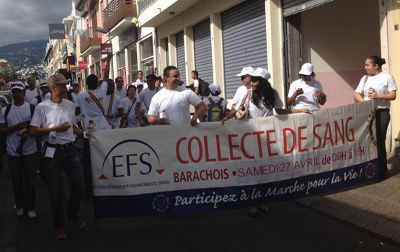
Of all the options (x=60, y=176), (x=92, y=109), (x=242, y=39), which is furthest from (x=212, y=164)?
(x=242, y=39)

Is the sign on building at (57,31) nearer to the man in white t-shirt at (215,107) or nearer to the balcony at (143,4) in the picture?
the balcony at (143,4)

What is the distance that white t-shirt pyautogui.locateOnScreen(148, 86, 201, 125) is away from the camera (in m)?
5.59

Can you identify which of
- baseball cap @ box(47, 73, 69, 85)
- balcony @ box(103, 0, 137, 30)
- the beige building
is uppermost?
balcony @ box(103, 0, 137, 30)

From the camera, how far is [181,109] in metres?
5.61

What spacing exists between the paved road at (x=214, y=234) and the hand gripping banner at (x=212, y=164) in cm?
24

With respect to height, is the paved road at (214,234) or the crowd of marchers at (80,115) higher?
the crowd of marchers at (80,115)

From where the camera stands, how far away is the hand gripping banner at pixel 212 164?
16.5 feet

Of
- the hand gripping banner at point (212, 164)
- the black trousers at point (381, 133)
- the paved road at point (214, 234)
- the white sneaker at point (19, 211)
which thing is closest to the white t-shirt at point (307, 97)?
the black trousers at point (381, 133)

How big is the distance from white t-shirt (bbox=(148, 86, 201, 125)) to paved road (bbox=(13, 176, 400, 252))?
4.08ft

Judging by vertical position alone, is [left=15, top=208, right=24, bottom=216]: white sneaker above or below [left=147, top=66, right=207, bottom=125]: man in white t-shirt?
below

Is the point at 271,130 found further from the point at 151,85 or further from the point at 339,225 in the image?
the point at 151,85

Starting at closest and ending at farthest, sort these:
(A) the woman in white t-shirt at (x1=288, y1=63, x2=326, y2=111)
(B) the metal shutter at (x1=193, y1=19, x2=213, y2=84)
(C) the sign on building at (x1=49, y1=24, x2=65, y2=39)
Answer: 1. (A) the woman in white t-shirt at (x1=288, y1=63, x2=326, y2=111)
2. (B) the metal shutter at (x1=193, y1=19, x2=213, y2=84)
3. (C) the sign on building at (x1=49, y1=24, x2=65, y2=39)

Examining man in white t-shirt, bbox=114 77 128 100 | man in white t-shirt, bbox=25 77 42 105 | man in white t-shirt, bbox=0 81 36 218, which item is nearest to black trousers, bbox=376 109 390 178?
man in white t-shirt, bbox=0 81 36 218

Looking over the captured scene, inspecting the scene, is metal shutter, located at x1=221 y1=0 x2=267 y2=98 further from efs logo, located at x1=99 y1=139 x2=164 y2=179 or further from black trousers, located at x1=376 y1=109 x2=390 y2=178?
efs logo, located at x1=99 y1=139 x2=164 y2=179
